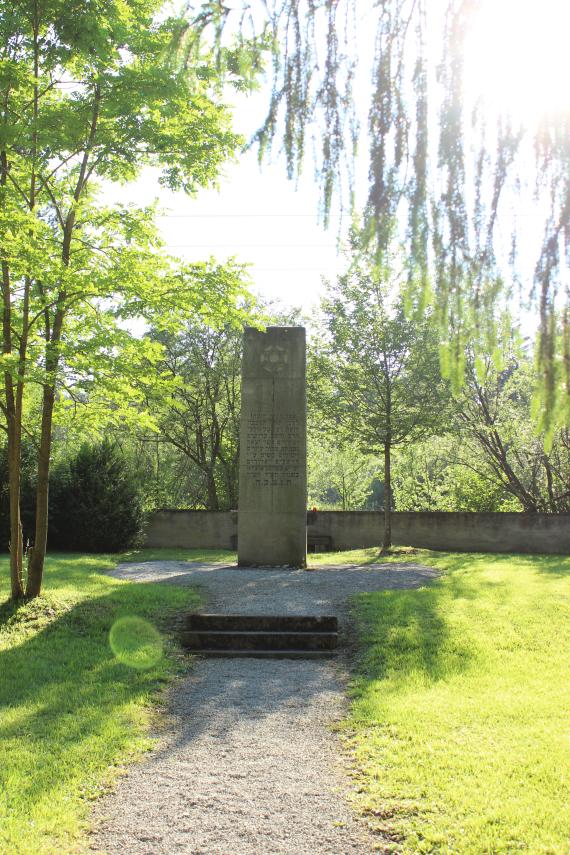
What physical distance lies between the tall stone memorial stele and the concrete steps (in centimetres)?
469

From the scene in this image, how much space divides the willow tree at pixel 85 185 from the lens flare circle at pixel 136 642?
1.43 m

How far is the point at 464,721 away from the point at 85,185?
794 cm

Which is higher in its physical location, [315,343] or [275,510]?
[315,343]

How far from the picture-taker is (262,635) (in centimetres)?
771

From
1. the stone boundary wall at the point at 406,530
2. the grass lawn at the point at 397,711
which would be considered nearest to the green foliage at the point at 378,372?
the stone boundary wall at the point at 406,530

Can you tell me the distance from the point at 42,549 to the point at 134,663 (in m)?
2.46

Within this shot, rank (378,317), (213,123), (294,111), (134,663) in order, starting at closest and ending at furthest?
(294,111) < (134,663) < (213,123) < (378,317)

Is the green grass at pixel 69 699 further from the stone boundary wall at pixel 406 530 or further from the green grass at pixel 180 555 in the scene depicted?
the stone boundary wall at pixel 406 530

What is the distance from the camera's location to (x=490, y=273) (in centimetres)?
251

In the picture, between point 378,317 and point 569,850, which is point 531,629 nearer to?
point 569,850

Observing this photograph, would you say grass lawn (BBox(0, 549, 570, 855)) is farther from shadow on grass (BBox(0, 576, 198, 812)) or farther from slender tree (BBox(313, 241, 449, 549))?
slender tree (BBox(313, 241, 449, 549))

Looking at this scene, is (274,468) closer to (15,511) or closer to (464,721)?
(15,511)

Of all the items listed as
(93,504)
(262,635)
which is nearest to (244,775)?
(262,635)

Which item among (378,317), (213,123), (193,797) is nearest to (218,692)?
(193,797)
